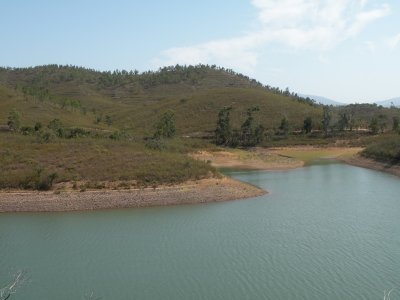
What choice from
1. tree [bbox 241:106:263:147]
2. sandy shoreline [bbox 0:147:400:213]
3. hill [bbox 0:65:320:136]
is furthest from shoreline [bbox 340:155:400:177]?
hill [bbox 0:65:320:136]

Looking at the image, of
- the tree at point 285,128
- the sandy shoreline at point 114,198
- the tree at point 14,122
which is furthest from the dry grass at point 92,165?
the tree at point 285,128

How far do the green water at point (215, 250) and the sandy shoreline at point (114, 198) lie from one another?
123 cm

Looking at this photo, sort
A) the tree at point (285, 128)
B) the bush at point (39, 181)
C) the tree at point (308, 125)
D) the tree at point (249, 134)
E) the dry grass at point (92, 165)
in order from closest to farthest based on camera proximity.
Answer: the bush at point (39, 181) → the dry grass at point (92, 165) → the tree at point (249, 134) → the tree at point (285, 128) → the tree at point (308, 125)

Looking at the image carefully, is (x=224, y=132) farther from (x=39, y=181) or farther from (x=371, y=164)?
(x=39, y=181)

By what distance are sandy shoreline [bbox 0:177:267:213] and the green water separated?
1229 millimetres

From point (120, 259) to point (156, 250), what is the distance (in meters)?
2.25

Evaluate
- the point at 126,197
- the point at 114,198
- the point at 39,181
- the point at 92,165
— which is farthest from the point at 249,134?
the point at 39,181

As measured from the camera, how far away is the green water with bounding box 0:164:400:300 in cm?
2003

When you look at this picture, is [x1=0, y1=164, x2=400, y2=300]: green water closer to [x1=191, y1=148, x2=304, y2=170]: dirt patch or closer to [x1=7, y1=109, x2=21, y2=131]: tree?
[x1=191, y1=148, x2=304, y2=170]: dirt patch

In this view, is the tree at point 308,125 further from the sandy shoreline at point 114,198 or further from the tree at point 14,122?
the sandy shoreline at point 114,198

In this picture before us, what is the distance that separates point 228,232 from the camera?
29422 millimetres

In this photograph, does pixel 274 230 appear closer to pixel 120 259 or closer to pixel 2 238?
pixel 120 259

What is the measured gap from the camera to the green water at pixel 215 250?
789 inches

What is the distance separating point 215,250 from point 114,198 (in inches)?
558
